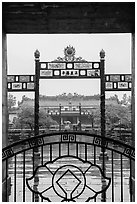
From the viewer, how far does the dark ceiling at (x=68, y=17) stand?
3.34 m

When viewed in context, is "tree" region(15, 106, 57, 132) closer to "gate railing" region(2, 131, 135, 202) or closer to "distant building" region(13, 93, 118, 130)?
"distant building" region(13, 93, 118, 130)

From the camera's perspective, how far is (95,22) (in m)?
3.67

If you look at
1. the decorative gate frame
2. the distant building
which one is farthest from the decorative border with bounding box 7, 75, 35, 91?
the distant building

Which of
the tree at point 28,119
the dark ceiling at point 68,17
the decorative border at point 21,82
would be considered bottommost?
the tree at point 28,119

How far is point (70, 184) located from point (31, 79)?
9.43 ft

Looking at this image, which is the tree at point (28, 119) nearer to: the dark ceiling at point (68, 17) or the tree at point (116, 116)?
the tree at point (116, 116)

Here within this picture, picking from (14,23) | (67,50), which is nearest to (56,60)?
(67,50)

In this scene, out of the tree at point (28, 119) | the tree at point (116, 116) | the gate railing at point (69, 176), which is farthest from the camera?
the tree at point (28, 119)

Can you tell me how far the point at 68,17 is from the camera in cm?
350

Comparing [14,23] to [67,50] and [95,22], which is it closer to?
[95,22]

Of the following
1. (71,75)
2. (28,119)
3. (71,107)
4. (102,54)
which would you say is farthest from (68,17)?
(71,107)

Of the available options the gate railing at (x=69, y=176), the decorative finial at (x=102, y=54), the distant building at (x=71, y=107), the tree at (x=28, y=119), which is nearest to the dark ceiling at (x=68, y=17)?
the gate railing at (x=69, y=176)

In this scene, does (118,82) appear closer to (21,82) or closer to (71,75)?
(71,75)

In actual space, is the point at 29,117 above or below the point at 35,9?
below
